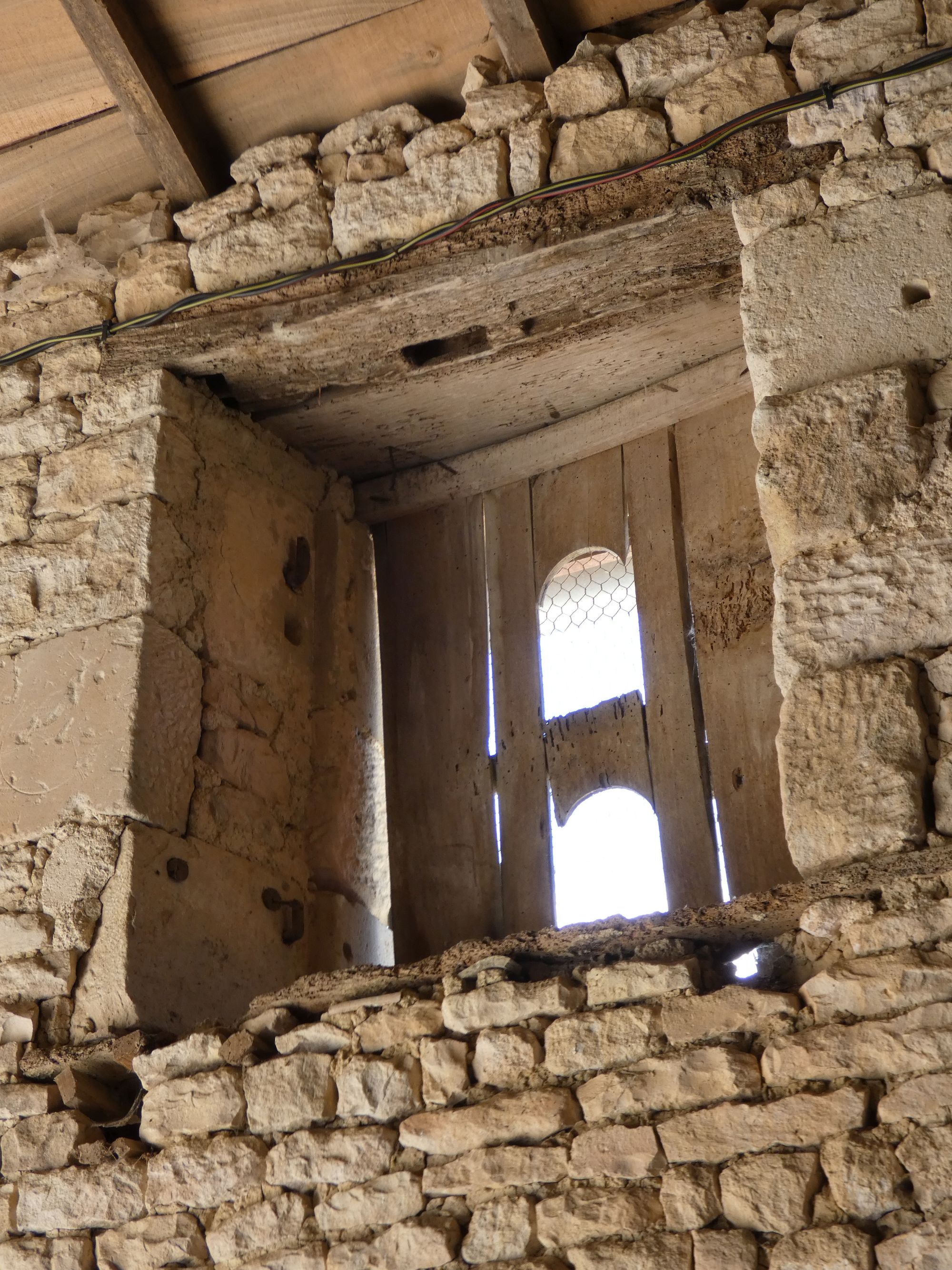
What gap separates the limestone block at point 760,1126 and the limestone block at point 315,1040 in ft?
2.30

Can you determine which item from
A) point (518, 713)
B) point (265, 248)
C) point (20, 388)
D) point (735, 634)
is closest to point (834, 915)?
point (735, 634)

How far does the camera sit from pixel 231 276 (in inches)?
139

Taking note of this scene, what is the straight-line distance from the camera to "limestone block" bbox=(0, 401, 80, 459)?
3604mm

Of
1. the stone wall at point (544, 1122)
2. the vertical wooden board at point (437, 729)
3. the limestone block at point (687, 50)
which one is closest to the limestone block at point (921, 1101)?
the stone wall at point (544, 1122)

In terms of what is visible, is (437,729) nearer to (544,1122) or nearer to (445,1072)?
(445,1072)

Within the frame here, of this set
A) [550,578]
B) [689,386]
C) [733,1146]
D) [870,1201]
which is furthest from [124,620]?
[870,1201]

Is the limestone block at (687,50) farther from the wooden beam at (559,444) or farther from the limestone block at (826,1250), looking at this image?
the limestone block at (826,1250)

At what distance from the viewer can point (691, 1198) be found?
7.38 feet

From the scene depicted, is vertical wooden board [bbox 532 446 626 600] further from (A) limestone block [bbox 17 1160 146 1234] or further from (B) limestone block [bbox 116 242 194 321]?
(A) limestone block [bbox 17 1160 146 1234]

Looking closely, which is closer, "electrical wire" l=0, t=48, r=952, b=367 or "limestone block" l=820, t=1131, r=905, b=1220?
"limestone block" l=820, t=1131, r=905, b=1220

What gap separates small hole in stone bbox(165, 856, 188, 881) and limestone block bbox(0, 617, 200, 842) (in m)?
0.07

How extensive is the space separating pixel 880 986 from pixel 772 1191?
36cm

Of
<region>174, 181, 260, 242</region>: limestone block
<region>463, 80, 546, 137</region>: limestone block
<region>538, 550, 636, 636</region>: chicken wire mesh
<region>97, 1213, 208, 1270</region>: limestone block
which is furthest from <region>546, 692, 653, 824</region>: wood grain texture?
<region>174, 181, 260, 242</region>: limestone block

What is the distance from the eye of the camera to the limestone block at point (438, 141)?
134 inches
